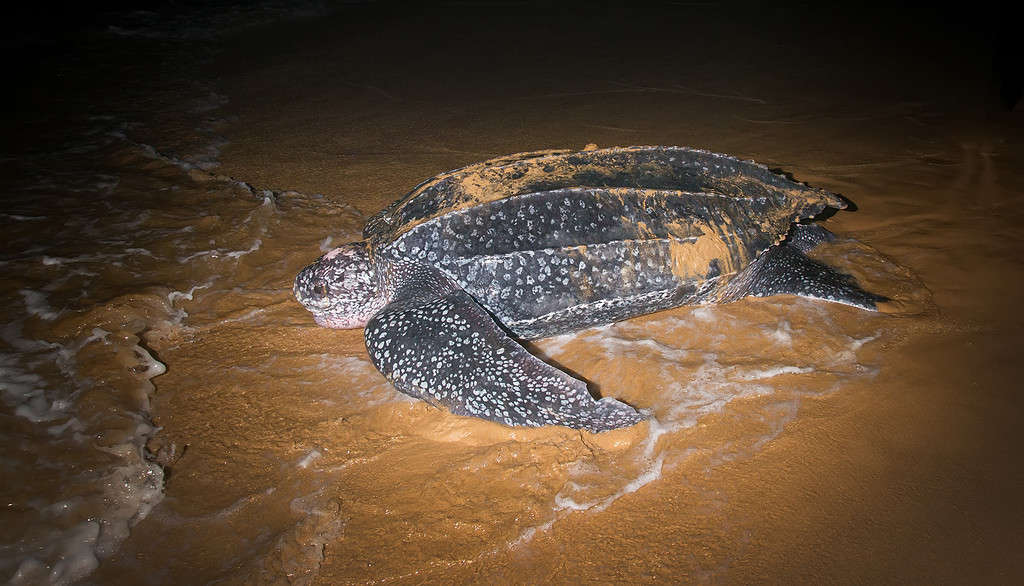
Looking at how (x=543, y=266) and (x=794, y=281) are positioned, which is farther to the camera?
(x=794, y=281)

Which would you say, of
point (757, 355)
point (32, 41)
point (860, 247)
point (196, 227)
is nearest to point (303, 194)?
point (196, 227)

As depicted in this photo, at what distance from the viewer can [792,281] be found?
3.09 metres

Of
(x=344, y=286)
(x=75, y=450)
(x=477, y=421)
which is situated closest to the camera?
(x=75, y=450)

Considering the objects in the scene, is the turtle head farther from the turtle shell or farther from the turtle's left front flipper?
the turtle's left front flipper

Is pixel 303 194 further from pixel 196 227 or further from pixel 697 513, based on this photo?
pixel 697 513

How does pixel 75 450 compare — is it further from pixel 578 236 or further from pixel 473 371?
pixel 578 236

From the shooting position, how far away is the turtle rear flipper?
2988mm

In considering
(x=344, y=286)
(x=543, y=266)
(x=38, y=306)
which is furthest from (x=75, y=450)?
(x=543, y=266)

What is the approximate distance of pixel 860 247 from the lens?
353 centimetres

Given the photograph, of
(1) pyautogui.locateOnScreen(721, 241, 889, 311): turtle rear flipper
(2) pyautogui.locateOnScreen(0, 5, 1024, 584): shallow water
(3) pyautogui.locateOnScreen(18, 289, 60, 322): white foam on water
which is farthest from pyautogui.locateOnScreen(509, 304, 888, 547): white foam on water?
(3) pyautogui.locateOnScreen(18, 289, 60, 322): white foam on water

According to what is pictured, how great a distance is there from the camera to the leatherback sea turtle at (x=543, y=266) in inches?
96.3

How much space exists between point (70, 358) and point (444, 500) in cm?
233

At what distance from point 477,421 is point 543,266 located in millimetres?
831

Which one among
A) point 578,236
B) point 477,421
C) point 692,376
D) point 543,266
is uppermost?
point 578,236
